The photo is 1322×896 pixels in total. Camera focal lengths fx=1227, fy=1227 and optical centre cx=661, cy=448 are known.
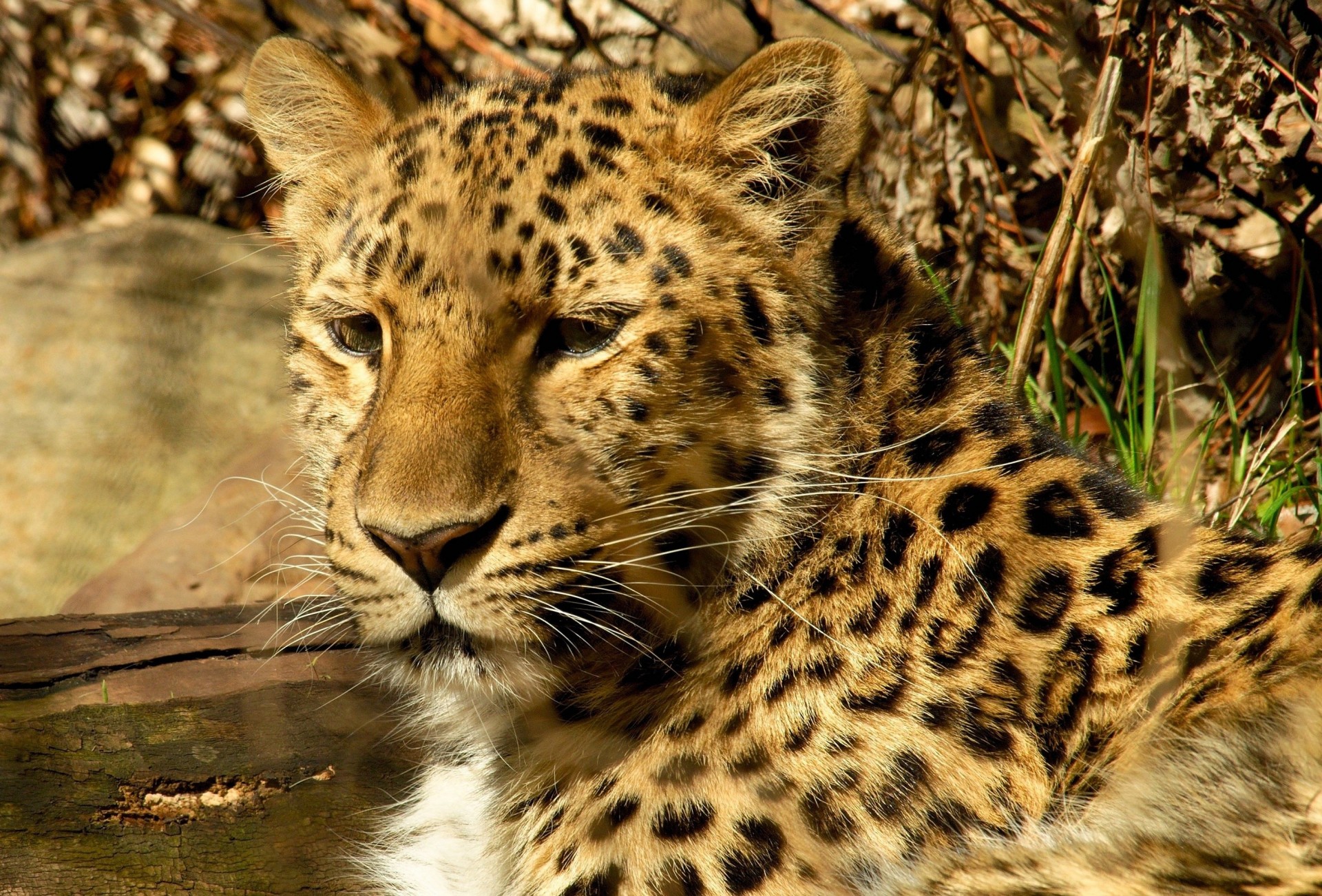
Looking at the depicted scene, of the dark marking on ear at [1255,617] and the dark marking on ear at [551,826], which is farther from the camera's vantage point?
the dark marking on ear at [551,826]

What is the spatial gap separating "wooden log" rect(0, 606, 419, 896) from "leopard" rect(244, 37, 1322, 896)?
53 cm

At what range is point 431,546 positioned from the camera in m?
3.20

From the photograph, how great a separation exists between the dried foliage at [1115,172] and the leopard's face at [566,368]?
1.49ft

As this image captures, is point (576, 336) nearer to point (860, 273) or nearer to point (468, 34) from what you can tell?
point (860, 273)

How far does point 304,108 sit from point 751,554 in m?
2.36

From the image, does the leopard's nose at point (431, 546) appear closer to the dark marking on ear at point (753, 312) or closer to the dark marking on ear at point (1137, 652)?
the dark marking on ear at point (753, 312)

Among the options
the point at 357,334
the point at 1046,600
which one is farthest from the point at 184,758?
the point at 1046,600

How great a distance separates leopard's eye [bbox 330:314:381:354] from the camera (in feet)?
12.7

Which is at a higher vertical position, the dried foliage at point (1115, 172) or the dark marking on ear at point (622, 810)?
the dried foliage at point (1115, 172)

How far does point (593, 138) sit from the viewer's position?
3807 millimetres

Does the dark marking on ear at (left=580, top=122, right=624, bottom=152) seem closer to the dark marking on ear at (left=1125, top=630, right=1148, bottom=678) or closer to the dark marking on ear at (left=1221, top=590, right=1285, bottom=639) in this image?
the dark marking on ear at (left=1125, top=630, right=1148, bottom=678)

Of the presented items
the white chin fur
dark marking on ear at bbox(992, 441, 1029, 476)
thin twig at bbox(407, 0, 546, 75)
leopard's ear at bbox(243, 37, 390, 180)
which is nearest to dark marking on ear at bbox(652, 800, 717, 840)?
the white chin fur

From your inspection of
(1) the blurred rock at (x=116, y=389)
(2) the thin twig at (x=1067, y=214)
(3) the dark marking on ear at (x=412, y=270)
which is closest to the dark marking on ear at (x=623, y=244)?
(3) the dark marking on ear at (x=412, y=270)

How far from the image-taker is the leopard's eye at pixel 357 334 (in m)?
3.86
